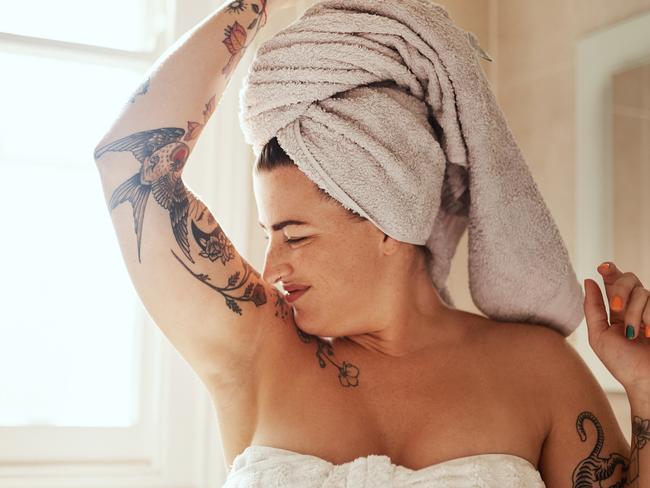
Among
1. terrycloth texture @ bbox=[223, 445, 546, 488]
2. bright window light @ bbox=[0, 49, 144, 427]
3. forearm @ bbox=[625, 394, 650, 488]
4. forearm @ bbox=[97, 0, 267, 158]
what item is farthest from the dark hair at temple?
bright window light @ bbox=[0, 49, 144, 427]

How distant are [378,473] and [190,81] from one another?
0.62m

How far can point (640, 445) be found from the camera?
1.24 m

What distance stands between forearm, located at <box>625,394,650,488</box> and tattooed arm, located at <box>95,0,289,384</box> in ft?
1.94

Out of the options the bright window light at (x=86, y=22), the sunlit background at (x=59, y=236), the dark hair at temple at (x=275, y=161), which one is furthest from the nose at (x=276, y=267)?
the bright window light at (x=86, y=22)

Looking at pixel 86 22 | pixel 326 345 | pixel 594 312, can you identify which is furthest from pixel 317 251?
pixel 86 22

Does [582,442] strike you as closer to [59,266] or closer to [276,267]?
[276,267]

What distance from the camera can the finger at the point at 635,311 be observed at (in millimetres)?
1255

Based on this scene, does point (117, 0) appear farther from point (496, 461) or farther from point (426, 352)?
point (496, 461)

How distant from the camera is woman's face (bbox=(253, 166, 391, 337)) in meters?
1.25

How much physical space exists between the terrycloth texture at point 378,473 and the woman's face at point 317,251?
0.74 ft

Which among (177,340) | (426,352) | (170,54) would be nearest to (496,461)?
(426,352)

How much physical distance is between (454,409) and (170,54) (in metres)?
0.69

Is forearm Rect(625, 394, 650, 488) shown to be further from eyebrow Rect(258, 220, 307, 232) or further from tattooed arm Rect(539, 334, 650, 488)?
eyebrow Rect(258, 220, 307, 232)

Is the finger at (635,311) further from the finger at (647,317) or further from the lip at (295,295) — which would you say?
the lip at (295,295)
